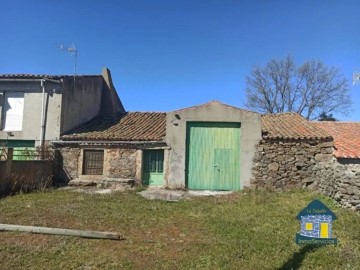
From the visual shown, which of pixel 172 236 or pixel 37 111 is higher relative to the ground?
pixel 37 111

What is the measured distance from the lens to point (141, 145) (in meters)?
17.0

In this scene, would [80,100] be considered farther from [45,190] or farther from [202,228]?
[202,228]

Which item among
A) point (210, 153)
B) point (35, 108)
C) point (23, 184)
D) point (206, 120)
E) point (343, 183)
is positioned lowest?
point (23, 184)

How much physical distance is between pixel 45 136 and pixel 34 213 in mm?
8397

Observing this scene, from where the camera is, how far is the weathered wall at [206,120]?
53.1 ft

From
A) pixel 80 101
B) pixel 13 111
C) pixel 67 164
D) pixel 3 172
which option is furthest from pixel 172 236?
pixel 13 111

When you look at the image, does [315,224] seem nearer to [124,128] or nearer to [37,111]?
[124,128]

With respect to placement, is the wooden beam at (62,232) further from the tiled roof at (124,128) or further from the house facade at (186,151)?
the tiled roof at (124,128)

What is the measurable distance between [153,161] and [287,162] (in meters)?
6.54

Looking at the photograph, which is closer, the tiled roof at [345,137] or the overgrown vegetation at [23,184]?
the overgrown vegetation at [23,184]

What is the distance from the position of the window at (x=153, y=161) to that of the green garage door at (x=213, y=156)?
1389 mm

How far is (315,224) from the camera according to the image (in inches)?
248

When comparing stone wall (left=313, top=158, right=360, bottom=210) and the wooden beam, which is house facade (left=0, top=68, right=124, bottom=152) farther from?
stone wall (left=313, top=158, right=360, bottom=210)

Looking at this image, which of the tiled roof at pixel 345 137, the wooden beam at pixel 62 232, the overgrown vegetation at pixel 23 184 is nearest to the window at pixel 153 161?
the overgrown vegetation at pixel 23 184
